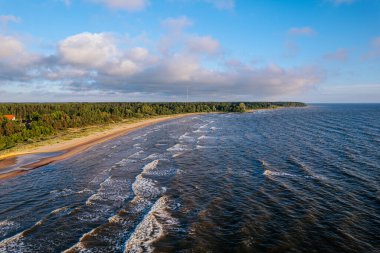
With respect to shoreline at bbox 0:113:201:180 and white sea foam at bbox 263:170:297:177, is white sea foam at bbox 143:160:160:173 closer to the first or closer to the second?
white sea foam at bbox 263:170:297:177

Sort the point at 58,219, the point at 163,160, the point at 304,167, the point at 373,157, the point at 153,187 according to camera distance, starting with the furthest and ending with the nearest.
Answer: the point at 163,160
the point at 373,157
the point at 304,167
the point at 153,187
the point at 58,219

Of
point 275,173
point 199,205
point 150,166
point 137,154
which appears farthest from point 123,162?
point 275,173

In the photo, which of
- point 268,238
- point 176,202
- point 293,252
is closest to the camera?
point 293,252

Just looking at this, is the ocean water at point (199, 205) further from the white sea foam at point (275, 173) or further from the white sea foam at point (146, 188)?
the white sea foam at point (146, 188)

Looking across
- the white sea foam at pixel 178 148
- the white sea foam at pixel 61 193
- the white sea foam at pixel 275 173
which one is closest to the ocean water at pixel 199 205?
the white sea foam at pixel 275 173

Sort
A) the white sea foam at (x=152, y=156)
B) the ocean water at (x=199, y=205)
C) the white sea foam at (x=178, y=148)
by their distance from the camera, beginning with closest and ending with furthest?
the ocean water at (x=199, y=205)
the white sea foam at (x=152, y=156)
the white sea foam at (x=178, y=148)

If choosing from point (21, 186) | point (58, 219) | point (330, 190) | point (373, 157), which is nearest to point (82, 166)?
point (21, 186)

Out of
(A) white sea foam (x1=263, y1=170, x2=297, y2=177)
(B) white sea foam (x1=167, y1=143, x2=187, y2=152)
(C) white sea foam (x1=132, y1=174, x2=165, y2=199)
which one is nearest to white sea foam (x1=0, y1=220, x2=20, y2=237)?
(C) white sea foam (x1=132, y1=174, x2=165, y2=199)

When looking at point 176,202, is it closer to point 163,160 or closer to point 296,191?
point 296,191
